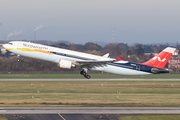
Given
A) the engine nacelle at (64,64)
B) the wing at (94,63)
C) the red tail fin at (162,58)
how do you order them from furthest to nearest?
the red tail fin at (162,58) < the wing at (94,63) < the engine nacelle at (64,64)

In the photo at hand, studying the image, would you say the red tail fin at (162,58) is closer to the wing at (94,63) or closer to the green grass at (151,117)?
the wing at (94,63)

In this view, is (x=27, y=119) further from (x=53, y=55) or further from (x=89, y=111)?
(x=53, y=55)

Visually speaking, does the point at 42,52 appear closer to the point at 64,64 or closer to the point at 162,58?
the point at 64,64

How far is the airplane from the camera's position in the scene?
46375 mm

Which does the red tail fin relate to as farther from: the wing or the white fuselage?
the white fuselage

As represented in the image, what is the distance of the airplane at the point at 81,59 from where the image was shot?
46375mm

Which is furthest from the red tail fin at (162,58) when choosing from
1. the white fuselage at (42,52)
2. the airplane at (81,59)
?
the white fuselage at (42,52)

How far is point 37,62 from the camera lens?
9069cm

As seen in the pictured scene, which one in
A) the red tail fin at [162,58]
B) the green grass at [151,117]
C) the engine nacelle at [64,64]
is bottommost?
the green grass at [151,117]

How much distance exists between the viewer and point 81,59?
4875cm

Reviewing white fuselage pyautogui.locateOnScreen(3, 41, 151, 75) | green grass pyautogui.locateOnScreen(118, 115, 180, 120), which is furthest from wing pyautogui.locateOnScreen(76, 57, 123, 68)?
green grass pyautogui.locateOnScreen(118, 115, 180, 120)

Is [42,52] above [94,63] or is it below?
above

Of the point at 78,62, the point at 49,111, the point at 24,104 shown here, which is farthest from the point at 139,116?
the point at 78,62

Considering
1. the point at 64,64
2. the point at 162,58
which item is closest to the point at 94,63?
the point at 64,64
